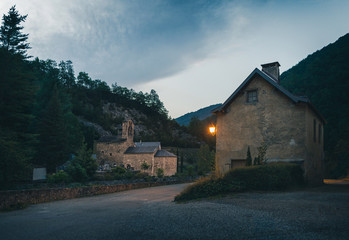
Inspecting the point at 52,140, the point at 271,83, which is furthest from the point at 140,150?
the point at 271,83

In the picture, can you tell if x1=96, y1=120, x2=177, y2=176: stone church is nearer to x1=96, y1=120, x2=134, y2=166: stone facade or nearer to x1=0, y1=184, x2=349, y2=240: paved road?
x1=96, y1=120, x2=134, y2=166: stone facade

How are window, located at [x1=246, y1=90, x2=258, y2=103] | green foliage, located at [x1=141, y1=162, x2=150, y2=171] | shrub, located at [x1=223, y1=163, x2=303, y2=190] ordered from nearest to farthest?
shrub, located at [x1=223, y1=163, x2=303, y2=190] → window, located at [x1=246, y1=90, x2=258, y2=103] → green foliage, located at [x1=141, y1=162, x2=150, y2=171]

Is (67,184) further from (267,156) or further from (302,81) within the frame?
(302,81)

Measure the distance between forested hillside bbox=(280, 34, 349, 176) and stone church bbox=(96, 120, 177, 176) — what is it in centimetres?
2880

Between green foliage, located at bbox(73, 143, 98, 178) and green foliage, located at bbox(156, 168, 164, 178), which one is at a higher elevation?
green foliage, located at bbox(73, 143, 98, 178)

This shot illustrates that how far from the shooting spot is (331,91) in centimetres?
4734

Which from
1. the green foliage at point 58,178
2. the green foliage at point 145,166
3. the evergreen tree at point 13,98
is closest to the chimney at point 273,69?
the green foliage at point 58,178

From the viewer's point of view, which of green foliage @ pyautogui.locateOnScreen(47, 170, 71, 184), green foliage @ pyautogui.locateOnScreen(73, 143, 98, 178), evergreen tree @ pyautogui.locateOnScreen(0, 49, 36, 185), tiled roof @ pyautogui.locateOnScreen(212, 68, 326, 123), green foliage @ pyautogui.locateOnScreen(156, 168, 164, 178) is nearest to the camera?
tiled roof @ pyautogui.locateOnScreen(212, 68, 326, 123)

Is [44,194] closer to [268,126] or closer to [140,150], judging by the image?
[268,126]

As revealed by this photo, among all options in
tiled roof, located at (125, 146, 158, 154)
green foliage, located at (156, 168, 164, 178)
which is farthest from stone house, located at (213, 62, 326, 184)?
tiled roof, located at (125, 146, 158, 154)

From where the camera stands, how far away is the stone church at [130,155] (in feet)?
155

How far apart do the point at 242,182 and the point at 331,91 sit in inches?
1772

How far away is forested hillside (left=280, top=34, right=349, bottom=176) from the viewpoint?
4434 cm

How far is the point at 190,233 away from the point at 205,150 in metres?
50.0
